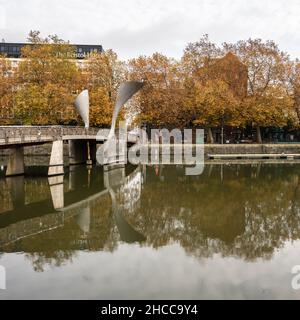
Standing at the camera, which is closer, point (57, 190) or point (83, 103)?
point (57, 190)

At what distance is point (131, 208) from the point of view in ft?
57.3

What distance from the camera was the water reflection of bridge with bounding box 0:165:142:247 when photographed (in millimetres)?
13781

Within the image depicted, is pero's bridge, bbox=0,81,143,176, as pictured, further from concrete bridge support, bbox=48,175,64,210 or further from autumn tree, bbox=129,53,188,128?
autumn tree, bbox=129,53,188,128

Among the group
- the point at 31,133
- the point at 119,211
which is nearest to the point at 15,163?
the point at 31,133

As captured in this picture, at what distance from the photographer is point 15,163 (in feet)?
94.2

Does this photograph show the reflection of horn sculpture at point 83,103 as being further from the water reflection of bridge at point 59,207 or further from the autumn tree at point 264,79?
the autumn tree at point 264,79

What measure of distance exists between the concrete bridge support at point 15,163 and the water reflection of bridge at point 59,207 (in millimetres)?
1223

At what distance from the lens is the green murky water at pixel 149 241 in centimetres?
872

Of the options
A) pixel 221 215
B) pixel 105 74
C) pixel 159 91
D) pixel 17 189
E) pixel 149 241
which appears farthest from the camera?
pixel 159 91

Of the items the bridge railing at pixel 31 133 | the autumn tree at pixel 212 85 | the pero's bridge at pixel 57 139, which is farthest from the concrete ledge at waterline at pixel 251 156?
the bridge railing at pixel 31 133

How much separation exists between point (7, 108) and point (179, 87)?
19964mm

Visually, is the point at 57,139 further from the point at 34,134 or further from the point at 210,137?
the point at 210,137

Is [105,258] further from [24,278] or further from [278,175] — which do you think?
[278,175]

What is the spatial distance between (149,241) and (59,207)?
6.57 meters
